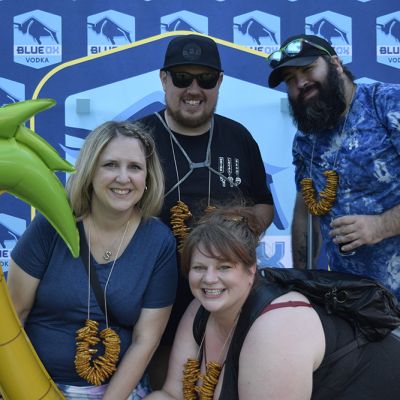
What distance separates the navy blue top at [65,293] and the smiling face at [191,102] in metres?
0.61

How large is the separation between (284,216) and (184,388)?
1.36 meters

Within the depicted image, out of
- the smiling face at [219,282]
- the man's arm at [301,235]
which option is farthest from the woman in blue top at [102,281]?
the man's arm at [301,235]

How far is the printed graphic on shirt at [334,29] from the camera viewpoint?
3025mm

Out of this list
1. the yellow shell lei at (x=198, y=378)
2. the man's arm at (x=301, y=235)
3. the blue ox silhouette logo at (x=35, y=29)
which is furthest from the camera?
the blue ox silhouette logo at (x=35, y=29)

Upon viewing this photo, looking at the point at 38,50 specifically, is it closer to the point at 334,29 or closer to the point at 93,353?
the point at 334,29

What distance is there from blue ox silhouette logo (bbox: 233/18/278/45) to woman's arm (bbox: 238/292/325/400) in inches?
70.7

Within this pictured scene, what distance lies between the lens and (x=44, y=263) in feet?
6.16

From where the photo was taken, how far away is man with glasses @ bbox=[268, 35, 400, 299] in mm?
2109

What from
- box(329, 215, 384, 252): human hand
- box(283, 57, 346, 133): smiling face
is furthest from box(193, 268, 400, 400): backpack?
box(283, 57, 346, 133): smiling face

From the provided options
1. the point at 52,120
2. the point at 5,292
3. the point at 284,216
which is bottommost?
the point at 5,292

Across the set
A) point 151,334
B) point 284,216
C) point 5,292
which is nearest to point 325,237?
point 284,216

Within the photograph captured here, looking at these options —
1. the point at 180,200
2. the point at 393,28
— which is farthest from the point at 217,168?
the point at 393,28

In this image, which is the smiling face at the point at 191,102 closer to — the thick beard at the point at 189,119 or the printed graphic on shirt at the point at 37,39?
the thick beard at the point at 189,119

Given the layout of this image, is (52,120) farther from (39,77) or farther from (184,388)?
(184,388)
